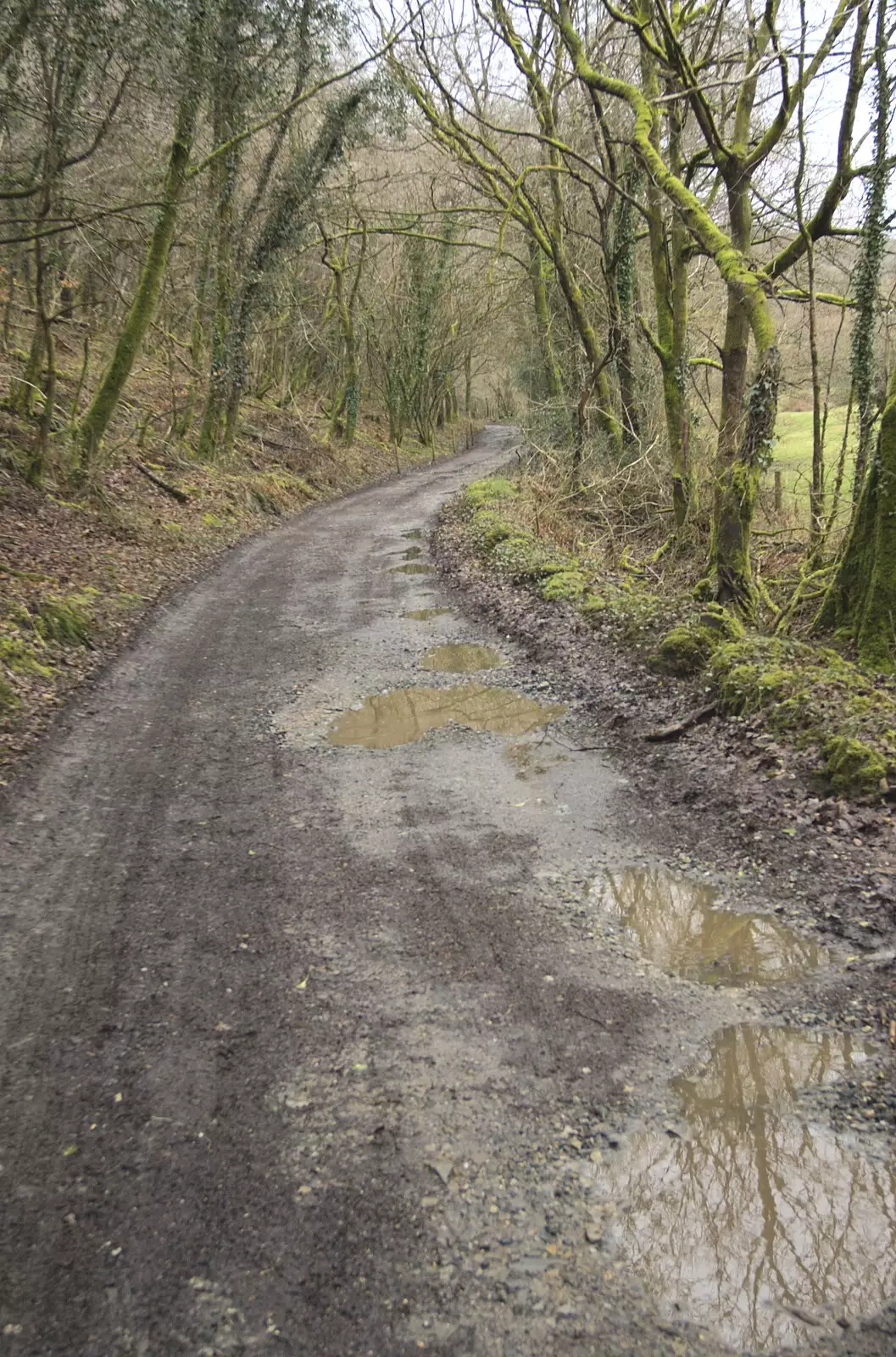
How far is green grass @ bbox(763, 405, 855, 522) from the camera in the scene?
981cm

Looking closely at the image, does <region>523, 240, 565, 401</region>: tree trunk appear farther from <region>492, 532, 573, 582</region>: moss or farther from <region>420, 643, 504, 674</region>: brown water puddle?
<region>420, 643, 504, 674</region>: brown water puddle

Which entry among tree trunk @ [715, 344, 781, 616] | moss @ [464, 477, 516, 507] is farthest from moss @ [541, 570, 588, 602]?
moss @ [464, 477, 516, 507]

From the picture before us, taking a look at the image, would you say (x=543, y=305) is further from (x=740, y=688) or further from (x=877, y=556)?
(x=740, y=688)

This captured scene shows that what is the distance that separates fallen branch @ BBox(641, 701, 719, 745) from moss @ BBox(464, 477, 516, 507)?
460 inches

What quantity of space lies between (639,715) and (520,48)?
1274 centimetres

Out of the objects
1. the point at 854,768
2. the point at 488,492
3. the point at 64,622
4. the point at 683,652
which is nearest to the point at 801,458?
the point at 488,492

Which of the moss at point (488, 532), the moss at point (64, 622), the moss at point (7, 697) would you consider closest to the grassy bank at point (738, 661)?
the moss at point (488, 532)

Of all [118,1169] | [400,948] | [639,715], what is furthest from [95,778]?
[639,715]

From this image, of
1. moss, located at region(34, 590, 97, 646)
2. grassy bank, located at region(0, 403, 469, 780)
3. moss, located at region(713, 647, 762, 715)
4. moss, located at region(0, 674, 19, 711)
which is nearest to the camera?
moss, located at region(713, 647, 762, 715)

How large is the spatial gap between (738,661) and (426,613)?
4864mm

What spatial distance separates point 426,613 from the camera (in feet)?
36.0

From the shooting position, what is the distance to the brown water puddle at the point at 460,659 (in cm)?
869

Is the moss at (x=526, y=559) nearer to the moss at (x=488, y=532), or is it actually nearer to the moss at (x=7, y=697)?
the moss at (x=488, y=532)

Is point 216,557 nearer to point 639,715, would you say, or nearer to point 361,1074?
point 639,715
